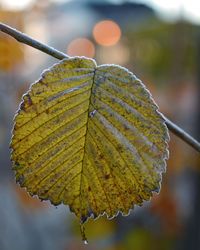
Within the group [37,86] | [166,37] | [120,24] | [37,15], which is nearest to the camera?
[37,86]

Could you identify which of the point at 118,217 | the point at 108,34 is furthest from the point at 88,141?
the point at 108,34

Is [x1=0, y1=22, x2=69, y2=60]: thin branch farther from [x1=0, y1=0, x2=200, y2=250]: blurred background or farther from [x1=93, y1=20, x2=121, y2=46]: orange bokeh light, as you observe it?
[x1=93, y1=20, x2=121, y2=46]: orange bokeh light

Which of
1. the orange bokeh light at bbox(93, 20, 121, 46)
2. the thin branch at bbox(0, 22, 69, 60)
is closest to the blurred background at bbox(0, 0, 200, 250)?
the orange bokeh light at bbox(93, 20, 121, 46)

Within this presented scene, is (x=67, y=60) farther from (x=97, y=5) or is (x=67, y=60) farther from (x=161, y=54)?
(x=97, y=5)

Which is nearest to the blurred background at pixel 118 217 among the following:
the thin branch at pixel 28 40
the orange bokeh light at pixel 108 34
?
the orange bokeh light at pixel 108 34

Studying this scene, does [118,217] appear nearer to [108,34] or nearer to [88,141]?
[88,141]

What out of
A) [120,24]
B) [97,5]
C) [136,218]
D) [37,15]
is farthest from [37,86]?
Answer: [97,5]
